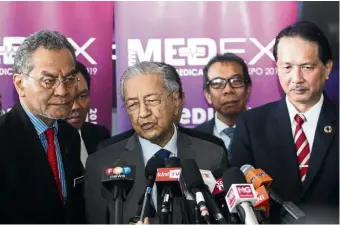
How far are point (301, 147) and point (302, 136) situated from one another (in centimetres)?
7

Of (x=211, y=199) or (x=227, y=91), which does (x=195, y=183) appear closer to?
(x=211, y=199)

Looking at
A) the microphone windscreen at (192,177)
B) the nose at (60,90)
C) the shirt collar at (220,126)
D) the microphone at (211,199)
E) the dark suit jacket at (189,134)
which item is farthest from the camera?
the shirt collar at (220,126)

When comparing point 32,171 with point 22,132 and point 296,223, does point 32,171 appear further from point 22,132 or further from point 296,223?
point 296,223

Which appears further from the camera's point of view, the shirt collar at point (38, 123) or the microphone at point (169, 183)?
the shirt collar at point (38, 123)

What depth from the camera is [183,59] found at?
345 centimetres

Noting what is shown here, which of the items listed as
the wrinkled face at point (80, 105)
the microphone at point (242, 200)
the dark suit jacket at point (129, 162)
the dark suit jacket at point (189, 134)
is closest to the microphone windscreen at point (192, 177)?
the microphone at point (242, 200)

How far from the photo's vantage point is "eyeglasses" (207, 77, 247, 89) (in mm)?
3373

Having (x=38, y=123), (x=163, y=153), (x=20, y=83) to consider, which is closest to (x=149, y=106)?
(x=163, y=153)

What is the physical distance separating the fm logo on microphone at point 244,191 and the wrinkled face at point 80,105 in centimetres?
166

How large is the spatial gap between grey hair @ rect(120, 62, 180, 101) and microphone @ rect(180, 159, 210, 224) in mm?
999

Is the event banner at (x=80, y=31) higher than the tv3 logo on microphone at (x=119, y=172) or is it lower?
higher

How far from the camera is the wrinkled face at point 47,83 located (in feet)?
9.24

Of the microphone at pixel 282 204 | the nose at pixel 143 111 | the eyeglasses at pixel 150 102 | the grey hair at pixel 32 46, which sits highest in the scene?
the grey hair at pixel 32 46

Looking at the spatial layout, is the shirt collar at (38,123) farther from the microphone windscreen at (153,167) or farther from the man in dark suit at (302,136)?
the man in dark suit at (302,136)
